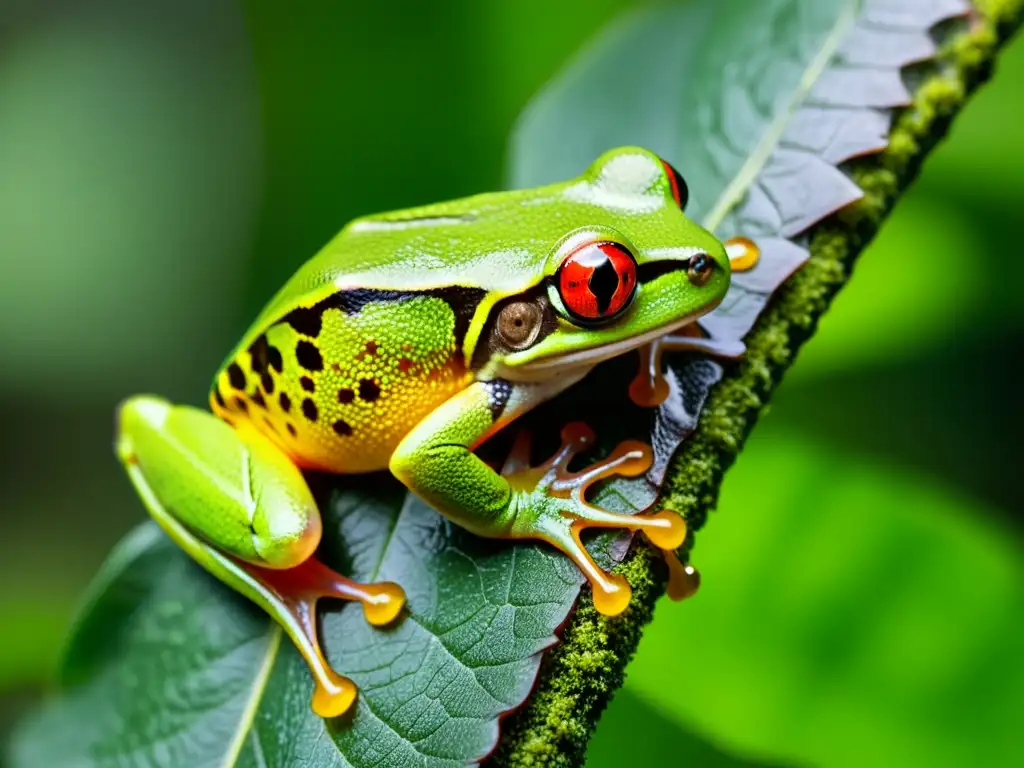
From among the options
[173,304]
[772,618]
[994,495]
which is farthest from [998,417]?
[173,304]

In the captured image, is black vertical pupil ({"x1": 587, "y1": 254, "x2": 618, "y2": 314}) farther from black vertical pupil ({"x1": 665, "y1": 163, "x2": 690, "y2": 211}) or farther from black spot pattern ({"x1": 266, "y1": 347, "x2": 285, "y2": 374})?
black spot pattern ({"x1": 266, "y1": 347, "x2": 285, "y2": 374})

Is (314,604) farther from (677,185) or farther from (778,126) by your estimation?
(778,126)

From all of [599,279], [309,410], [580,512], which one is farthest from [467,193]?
[580,512]

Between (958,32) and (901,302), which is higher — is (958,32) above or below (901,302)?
above

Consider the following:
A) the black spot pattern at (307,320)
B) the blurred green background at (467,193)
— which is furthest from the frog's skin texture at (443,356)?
A: the blurred green background at (467,193)

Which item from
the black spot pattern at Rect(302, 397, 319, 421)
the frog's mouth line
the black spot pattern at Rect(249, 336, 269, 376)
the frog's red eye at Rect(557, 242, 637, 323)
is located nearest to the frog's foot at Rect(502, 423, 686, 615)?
the frog's mouth line

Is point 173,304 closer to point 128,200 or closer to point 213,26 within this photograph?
point 128,200

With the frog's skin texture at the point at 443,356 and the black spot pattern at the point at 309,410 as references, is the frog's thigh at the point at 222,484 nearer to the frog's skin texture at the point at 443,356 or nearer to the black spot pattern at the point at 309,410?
the frog's skin texture at the point at 443,356
